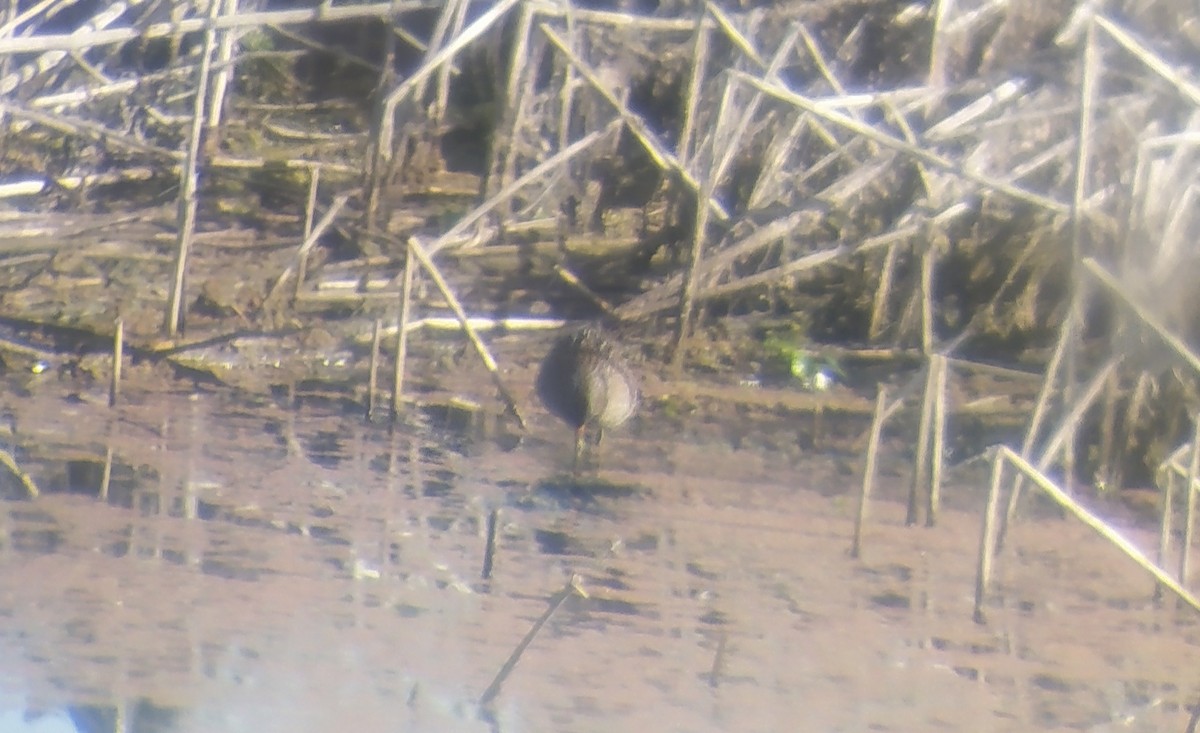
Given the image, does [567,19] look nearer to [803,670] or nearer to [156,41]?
[156,41]

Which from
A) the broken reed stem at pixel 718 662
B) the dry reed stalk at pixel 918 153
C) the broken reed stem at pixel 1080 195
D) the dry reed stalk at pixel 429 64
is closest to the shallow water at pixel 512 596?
the broken reed stem at pixel 718 662

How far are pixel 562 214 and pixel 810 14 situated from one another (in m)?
1.26

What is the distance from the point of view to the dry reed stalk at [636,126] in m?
6.04

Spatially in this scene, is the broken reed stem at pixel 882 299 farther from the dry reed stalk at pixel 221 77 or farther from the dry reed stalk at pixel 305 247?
the dry reed stalk at pixel 221 77

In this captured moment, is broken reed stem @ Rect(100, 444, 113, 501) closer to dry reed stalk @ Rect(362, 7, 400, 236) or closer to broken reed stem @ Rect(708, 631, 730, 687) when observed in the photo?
dry reed stalk @ Rect(362, 7, 400, 236)

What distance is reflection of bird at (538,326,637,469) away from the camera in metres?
5.81

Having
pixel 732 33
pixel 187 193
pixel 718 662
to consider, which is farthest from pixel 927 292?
pixel 187 193

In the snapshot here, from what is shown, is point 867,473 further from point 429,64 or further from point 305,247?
point 305,247

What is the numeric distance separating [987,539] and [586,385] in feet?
6.16

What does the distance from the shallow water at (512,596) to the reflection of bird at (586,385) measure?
170mm

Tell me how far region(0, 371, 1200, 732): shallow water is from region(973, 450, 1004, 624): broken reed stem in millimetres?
61

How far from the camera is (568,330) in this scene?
6590 mm

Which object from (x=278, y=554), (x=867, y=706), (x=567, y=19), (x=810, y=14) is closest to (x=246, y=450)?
(x=278, y=554)

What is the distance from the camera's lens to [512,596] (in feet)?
14.5
